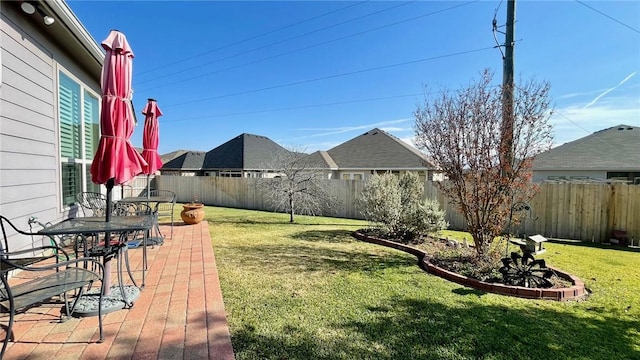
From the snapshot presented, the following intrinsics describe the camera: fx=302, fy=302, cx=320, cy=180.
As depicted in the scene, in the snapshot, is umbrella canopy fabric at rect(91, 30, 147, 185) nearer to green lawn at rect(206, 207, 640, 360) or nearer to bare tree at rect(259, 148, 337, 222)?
green lawn at rect(206, 207, 640, 360)

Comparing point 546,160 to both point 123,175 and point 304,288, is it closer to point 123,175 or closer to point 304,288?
point 304,288

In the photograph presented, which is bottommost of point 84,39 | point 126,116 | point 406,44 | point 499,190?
point 499,190

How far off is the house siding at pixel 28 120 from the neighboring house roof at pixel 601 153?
65.8ft

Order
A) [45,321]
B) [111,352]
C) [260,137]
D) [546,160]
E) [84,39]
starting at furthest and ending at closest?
[260,137] → [546,160] → [84,39] → [45,321] → [111,352]

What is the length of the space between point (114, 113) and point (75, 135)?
3.71 meters

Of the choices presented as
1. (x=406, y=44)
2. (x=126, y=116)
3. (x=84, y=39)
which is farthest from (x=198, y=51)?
(x=126, y=116)

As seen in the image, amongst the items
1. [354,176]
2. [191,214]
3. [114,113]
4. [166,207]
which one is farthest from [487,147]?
[354,176]

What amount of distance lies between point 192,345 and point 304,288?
1781 mm

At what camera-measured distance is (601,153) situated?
57.4 feet

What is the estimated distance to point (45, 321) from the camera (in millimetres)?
2865

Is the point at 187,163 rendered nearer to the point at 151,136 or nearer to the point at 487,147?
the point at 151,136

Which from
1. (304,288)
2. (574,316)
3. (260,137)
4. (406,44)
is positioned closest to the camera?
(574,316)

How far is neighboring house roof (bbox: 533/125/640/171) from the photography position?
16.4 metres

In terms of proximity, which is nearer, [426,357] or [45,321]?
[426,357]
